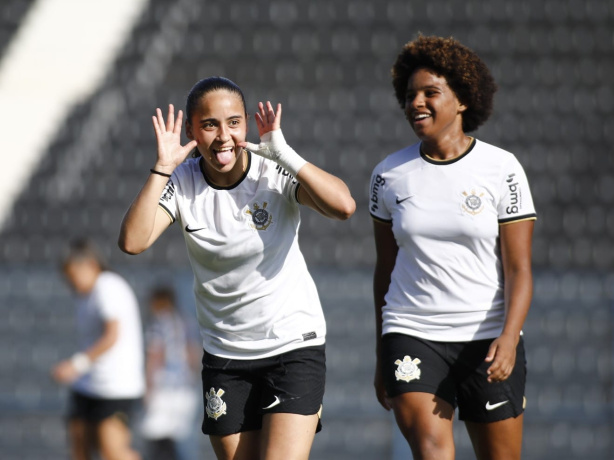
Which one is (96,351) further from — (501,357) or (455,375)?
Answer: (501,357)

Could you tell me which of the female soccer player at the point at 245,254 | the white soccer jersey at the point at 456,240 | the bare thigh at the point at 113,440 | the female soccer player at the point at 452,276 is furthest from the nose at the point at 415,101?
the bare thigh at the point at 113,440

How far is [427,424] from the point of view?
4.18 meters

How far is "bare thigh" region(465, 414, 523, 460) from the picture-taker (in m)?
4.33

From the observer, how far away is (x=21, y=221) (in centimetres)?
1046

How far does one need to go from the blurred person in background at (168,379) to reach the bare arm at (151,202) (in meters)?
5.16

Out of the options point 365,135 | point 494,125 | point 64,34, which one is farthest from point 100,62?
point 494,125

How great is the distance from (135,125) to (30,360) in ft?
8.78

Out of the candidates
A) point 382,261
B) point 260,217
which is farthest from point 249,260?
point 382,261

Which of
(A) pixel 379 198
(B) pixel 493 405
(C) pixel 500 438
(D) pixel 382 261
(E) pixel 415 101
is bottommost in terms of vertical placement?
(C) pixel 500 438

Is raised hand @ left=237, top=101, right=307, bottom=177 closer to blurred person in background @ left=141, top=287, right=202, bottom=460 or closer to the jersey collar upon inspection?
the jersey collar

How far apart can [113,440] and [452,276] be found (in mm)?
4425

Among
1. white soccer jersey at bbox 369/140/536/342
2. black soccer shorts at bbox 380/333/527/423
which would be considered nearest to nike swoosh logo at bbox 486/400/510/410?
black soccer shorts at bbox 380/333/527/423

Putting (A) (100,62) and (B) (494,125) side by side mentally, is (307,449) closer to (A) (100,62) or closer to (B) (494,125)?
(B) (494,125)

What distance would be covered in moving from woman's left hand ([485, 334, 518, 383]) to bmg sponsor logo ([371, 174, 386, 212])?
2.70ft
